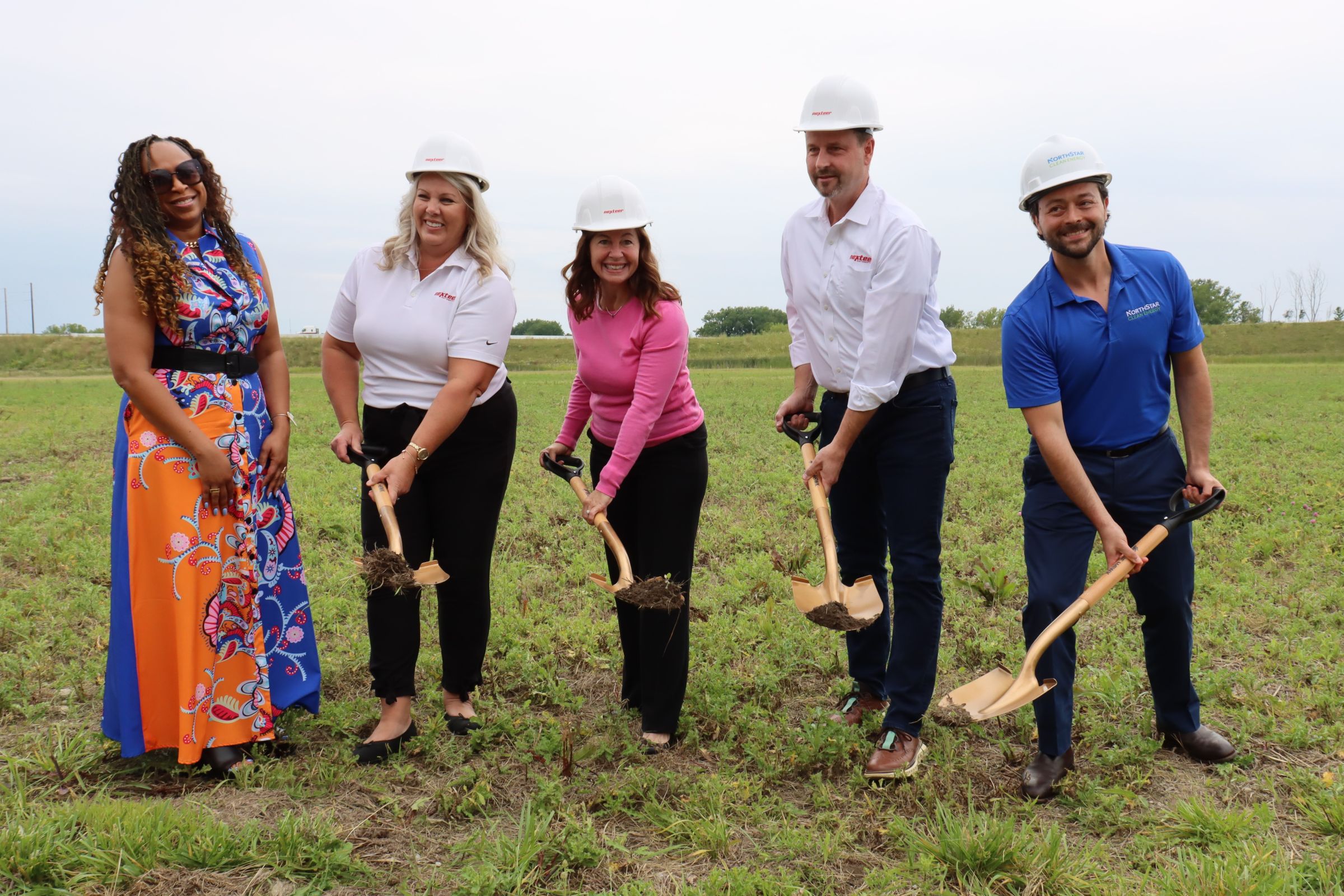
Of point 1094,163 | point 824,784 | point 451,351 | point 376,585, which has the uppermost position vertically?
point 1094,163

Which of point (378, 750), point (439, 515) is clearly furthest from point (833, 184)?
point (378, 750)

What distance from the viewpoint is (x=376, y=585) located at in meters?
3.47

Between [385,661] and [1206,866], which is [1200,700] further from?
[385,661]

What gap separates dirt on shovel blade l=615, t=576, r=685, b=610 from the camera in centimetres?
361

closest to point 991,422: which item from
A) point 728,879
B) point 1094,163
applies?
point 1094,163

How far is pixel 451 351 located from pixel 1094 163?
234 cm

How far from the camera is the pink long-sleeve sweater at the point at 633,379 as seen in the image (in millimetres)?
3656

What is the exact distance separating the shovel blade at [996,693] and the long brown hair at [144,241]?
307 centimetres

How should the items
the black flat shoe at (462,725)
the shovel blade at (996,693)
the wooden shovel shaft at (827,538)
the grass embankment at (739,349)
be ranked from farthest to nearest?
1. the grass embankment at (739,349)
2. the black flat shoe at (462,725)
3. the wooden shovel shaft at (827,538)
4. the shovel blade at (996,693)

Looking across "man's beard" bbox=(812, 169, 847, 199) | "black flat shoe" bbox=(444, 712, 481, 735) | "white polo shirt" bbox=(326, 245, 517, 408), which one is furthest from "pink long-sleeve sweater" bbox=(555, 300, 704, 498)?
"black flat shoe" bbox=(444, 712, 481, 735)

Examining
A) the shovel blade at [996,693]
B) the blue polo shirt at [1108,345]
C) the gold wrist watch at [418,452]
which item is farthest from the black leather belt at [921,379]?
the gold wrist watch at [418,452]

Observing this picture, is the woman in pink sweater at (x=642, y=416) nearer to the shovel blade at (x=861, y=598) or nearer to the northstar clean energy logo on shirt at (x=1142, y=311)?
the shovel blade at (x=861, y=598)

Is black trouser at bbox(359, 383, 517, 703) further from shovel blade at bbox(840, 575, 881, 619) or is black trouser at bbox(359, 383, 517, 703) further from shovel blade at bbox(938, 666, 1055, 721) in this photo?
shovel blade at bbox(938, 666, 1055, 721)

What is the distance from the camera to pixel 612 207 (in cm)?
358
